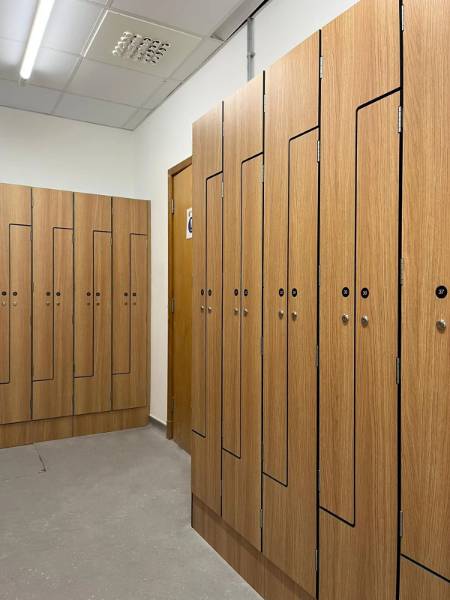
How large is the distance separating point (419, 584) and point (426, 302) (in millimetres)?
856

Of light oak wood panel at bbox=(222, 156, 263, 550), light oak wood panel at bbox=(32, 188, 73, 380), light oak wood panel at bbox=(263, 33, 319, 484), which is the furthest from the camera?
light oak wood panel at bbox=(32, 188, 73, 380)

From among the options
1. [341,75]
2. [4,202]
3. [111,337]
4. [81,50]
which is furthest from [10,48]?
[341,75]

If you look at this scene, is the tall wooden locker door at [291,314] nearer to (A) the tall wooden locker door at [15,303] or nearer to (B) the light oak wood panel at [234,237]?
(B) the light oak wood panel at [234,237]

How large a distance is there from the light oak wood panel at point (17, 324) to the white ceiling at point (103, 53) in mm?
1080

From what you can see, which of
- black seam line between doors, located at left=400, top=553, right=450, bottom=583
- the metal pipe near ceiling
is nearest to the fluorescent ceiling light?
the metal pipe near ceiling

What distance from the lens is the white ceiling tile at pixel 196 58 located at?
3.53m

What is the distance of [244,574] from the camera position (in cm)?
229

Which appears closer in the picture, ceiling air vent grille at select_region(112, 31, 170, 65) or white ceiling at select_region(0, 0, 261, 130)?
Result: white ceiling at select_region(0, 0, 261, 130)

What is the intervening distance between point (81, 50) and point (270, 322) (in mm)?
2891

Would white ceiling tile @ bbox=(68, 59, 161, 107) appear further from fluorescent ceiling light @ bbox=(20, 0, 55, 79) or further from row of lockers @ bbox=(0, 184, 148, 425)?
row of lockers @ bbox=(0, 184, 148, 425)

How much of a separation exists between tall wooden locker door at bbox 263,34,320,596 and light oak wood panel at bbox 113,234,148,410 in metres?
2.84

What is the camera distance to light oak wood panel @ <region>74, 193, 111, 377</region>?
4.48m

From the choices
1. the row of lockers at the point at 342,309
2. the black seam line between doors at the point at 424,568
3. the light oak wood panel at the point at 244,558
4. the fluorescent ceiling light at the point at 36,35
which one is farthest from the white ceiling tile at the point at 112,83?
the black seam line between doors at the point at 424,568

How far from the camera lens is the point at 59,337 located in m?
4.41
